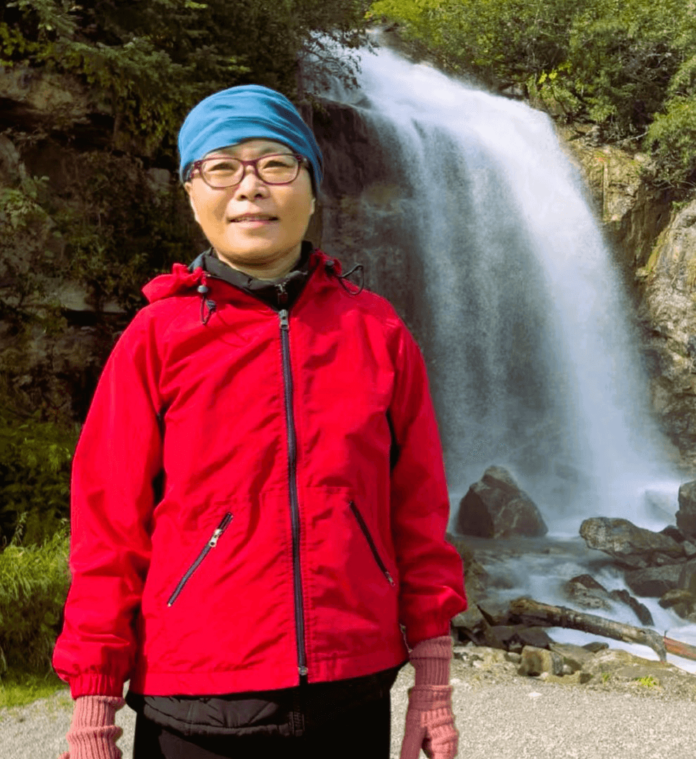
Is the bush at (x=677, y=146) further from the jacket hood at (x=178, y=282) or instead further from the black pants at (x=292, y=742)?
the black pants at (x=292, y=742)

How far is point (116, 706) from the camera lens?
1.57 metres

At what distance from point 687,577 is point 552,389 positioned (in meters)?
6.09

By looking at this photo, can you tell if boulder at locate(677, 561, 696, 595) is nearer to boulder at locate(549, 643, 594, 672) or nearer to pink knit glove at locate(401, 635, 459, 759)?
boulder at locate(549, 643, 594, 672)

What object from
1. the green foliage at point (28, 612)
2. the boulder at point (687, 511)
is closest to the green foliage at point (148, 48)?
the green foliage at point (28, 612)

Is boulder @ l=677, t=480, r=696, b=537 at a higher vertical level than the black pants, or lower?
lower

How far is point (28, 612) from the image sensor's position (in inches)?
211

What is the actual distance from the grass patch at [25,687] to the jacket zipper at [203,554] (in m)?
4.04

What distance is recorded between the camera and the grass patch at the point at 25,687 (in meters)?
4.98

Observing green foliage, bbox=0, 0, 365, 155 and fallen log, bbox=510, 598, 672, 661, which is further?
fallen log, bbox=510, 598, 672, 661

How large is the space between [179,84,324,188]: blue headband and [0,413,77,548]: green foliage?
4935 mm

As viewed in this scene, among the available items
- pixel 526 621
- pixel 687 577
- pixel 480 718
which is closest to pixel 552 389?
pixel 687 577

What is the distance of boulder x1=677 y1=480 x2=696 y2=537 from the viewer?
13.0 meters

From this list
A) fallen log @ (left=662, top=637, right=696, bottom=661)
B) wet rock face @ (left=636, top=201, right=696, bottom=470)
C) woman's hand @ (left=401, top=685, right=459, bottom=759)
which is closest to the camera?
woman's hand @ (left=401, top=685, right=459, bottom=759)

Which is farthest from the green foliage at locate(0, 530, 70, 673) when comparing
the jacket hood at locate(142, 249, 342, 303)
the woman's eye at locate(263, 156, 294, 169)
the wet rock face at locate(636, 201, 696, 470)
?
the wet rock face at locate(636, 201, 696, 470)
